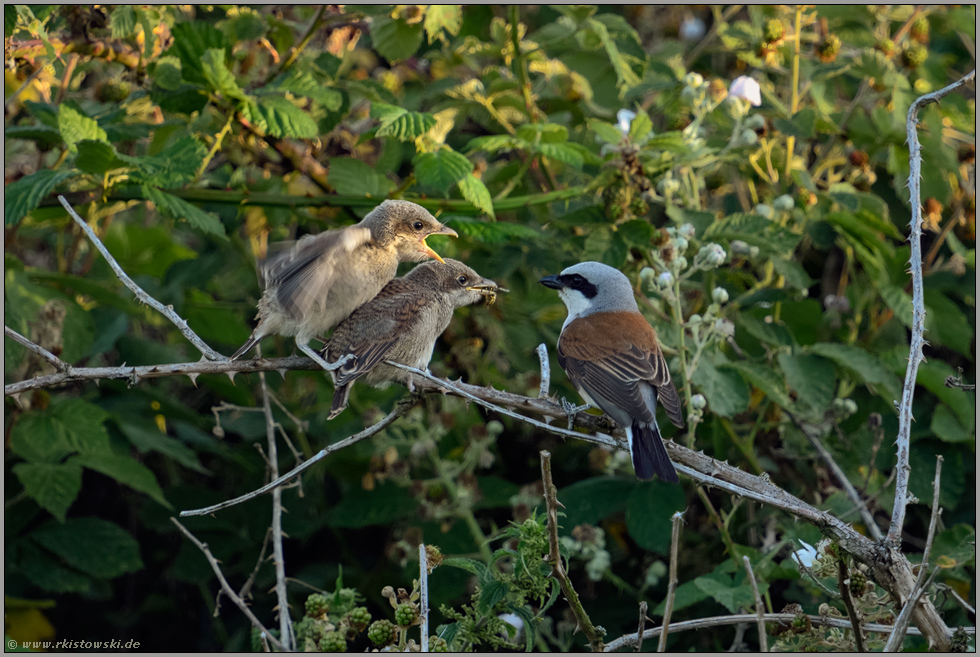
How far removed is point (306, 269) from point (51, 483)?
2139mm

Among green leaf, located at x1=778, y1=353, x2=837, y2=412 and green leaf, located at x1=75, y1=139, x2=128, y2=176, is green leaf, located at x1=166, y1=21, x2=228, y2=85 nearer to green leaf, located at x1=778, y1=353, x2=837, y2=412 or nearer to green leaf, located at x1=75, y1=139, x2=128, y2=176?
green leaf, located at x1=75, y1=139, x2=128, y2=176

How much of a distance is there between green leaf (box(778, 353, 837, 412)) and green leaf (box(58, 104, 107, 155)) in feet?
11.3

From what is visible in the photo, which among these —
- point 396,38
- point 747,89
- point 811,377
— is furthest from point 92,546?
point 747,89

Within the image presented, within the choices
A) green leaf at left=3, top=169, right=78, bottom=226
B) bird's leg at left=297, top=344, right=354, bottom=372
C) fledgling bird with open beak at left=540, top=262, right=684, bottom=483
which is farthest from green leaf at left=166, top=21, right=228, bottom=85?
fledgling bird with open beak at left=540, top=262, right=684, bottom=483

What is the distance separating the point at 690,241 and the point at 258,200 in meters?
2.23

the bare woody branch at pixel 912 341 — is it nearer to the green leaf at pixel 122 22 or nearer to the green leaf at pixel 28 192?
the green leaf at pixel 28 192

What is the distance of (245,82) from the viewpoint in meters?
4.88

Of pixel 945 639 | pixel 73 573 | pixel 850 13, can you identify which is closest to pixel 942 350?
pixel 850 13

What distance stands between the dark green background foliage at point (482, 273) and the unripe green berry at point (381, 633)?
1.00 m

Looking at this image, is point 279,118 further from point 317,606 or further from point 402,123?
point 317,606

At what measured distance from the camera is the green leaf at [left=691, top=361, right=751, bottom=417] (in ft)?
12.2

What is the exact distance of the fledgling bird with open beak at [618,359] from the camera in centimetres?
331

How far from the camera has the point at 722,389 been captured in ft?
12.6

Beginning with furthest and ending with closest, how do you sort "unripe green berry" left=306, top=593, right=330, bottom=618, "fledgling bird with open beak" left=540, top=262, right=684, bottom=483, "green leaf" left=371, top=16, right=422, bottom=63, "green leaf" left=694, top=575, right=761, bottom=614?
"green leaf" left=371, top=16, right=422, bottom=63 → "fledgling bird with open beak" left=540, top=262, right=684, bottom=483 → "green leaf" left=694, top=575, right=761, bottom=614 → "unripe green berry" left=306, top=593, right=330, bottom=618
